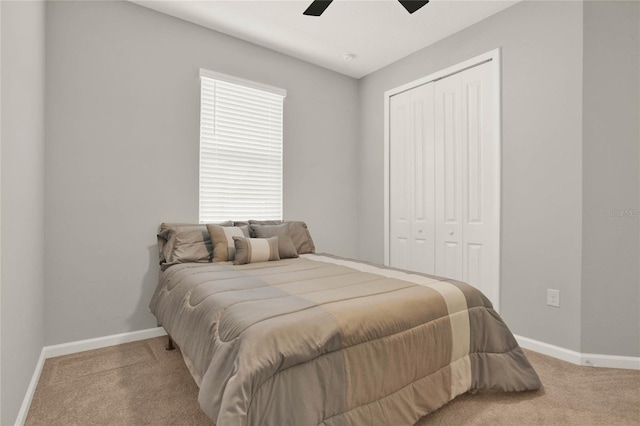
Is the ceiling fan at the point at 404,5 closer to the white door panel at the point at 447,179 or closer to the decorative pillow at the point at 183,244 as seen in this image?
the white door panel at the point at 447,179

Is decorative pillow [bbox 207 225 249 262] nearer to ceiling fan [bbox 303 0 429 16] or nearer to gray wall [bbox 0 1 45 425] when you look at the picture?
gray wall [bbox 0 1 45 425]

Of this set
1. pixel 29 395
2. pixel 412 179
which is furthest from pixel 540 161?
pixel 29 395

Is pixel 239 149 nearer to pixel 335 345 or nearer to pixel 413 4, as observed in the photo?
pixel 413 4

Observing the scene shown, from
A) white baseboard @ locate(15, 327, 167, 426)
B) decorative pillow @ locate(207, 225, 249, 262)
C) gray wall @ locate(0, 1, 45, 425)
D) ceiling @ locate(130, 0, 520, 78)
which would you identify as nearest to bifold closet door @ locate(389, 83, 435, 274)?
ceiling @ locate(130, 0, 520, 78)

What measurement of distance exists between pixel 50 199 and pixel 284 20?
2357 mm

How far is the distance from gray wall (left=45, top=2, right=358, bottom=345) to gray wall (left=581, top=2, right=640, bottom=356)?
287 centimetres

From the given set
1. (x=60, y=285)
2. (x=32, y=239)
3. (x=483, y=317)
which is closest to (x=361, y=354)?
(x=483, y=317)

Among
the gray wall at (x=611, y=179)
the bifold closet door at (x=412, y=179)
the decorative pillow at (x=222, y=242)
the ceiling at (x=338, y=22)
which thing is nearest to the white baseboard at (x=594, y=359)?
the gray wall at (x=611, y=179)

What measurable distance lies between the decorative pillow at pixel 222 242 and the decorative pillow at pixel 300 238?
23.5 inches

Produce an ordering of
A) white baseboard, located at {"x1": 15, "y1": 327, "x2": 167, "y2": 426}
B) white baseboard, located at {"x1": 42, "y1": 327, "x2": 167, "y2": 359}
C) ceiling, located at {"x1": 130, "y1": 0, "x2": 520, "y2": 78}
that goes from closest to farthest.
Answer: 1. white baseboard, located at {"x1": 15, "y1": 327, "x2": 167, "y2": 426}
2. white baseboard, located at {"x1": 42, "y1": 327, "x2": 167, "y2": 359}
3. ceiling, located at {"x1": 130, "y1": 0, "x2": 520, "y2": 78}

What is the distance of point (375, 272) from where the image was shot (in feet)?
7.36

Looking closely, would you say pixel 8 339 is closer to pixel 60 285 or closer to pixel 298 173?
pixel 60 285

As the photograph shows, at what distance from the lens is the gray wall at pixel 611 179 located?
89.7 inches

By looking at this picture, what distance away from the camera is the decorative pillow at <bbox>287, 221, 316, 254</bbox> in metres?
3.20
